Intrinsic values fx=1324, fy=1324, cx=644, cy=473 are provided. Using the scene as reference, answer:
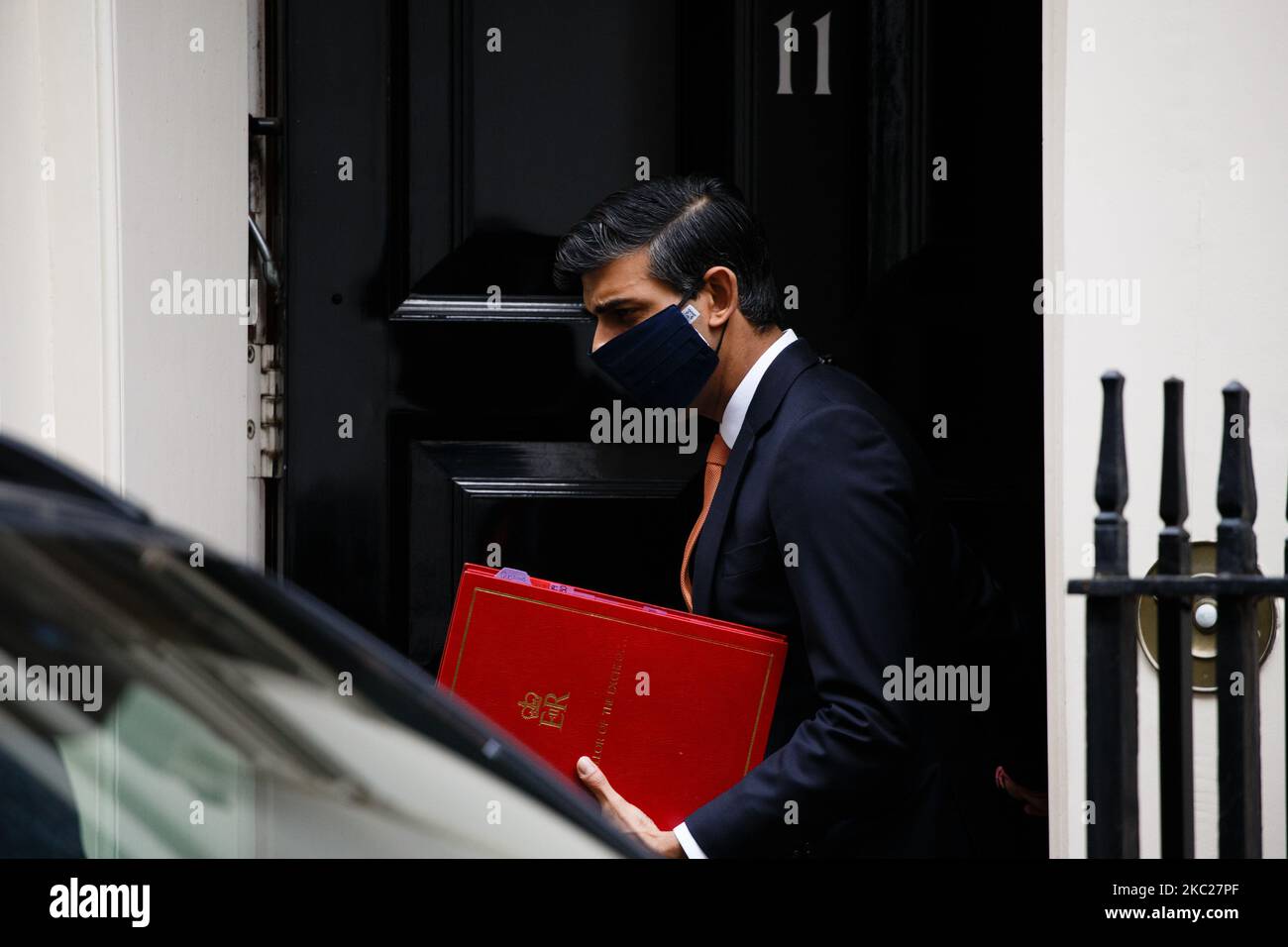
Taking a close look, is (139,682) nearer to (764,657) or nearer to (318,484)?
(764,657)

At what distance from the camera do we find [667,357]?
208cm

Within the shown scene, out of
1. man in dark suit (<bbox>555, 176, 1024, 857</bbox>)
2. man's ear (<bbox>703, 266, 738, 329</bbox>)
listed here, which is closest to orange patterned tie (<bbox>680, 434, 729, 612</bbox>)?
man in dark suit (<bbox>555, 176, 1024, 857</bbox>)

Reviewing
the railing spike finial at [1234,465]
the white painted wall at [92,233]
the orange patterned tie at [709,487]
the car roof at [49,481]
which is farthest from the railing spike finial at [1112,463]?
the white painted wall at [92,233]

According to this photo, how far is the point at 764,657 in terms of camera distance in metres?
1.85

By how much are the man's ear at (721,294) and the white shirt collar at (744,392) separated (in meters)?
0.09

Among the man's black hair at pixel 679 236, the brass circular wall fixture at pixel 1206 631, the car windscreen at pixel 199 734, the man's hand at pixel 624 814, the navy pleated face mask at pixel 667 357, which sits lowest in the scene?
the man's hand at pixel 624 814

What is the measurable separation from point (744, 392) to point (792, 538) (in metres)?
0.34

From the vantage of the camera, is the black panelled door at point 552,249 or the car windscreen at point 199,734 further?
the black panelled door at point 552,249

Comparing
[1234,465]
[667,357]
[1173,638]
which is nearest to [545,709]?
[667,357]

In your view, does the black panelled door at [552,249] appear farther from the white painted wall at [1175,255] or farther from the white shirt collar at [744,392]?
the white painted wall at [1175,255]

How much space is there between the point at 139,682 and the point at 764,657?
1067 millimetres

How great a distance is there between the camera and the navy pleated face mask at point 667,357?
2080 mm

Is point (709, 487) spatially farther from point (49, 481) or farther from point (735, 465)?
point (49, 481)
